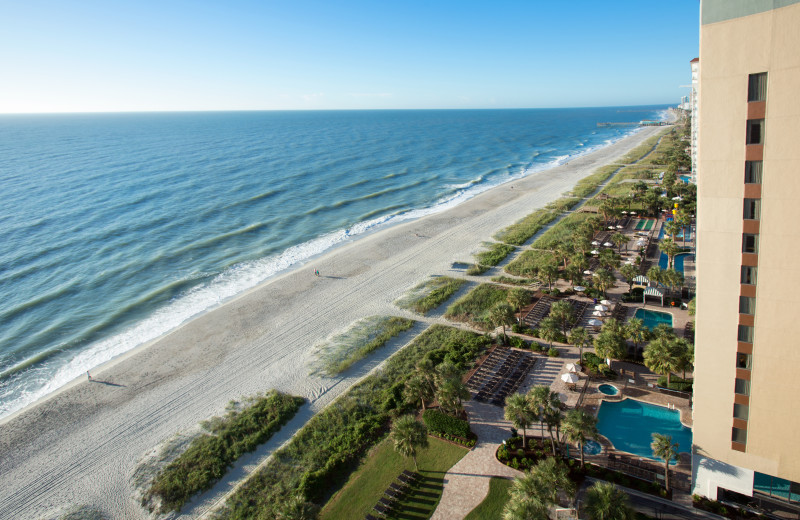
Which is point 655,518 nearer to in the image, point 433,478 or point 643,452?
point 643,452

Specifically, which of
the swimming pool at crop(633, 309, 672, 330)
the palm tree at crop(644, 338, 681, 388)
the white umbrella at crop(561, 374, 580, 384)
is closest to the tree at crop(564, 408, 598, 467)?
the white umbrella at crop(561, 374, 580, 384)

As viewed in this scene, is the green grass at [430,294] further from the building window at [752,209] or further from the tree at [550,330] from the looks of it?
the building window at [752,209]

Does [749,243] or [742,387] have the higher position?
[749,243]

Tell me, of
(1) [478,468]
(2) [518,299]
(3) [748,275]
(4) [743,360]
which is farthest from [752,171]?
(2) [518,299]

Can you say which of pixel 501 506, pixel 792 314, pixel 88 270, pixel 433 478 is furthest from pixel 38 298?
pixel 792 314

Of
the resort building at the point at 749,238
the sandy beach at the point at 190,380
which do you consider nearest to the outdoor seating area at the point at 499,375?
the sandy beach at the point at 190,380

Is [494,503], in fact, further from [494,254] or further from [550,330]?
[494,254]
